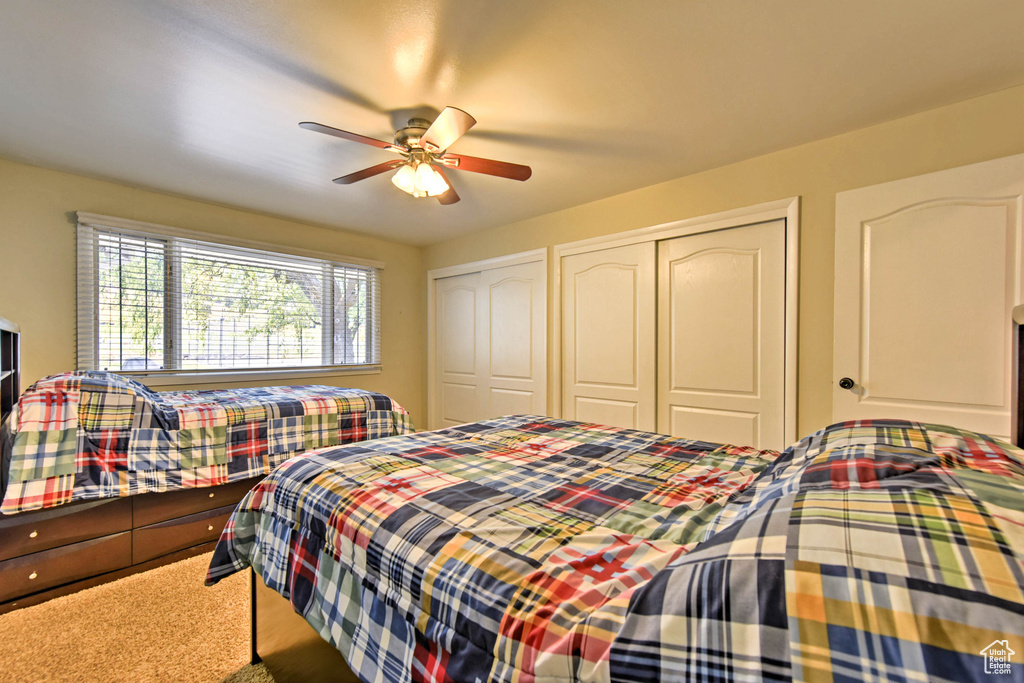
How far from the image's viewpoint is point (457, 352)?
4605 millimetres

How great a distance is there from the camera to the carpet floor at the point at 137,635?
146cm

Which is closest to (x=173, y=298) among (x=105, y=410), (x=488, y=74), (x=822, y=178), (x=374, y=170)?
(x=105, y=410)

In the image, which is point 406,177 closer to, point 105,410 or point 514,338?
point 105,410

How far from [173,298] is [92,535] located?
1924 mm

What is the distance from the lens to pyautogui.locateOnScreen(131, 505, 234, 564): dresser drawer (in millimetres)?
2100

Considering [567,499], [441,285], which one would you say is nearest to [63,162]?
[441,285]

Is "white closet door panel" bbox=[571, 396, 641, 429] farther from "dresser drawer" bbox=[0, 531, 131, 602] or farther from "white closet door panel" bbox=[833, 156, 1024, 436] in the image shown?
"dresser drawer" bbox=[0, 531, 131, 602]

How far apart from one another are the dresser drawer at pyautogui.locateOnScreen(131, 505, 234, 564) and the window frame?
146 cm

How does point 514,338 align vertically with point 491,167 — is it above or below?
below

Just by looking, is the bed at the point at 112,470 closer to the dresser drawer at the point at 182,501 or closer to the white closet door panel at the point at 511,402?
the dresser drawer at the point at 182,501

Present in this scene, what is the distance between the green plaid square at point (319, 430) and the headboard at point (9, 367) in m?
1.30

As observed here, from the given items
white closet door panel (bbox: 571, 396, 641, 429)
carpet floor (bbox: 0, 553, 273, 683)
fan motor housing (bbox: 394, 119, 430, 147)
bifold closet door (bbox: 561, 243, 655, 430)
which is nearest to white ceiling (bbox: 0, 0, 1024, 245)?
fan motor housing (bbox: 394, 119, 430, 147)

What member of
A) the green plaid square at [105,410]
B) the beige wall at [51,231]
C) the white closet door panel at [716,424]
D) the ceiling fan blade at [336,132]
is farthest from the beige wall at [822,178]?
the beige wall at [51,231]

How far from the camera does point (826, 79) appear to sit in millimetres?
1827
